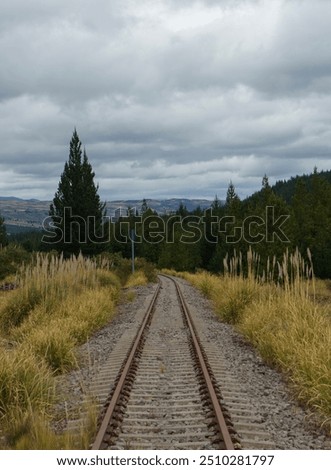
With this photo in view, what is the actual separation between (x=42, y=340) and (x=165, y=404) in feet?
10.6

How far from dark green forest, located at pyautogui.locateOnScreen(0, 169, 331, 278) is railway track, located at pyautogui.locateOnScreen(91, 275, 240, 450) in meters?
16.6

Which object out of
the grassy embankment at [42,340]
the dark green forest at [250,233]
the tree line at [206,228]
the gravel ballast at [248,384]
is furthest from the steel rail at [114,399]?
the dark green forest at [250,233]

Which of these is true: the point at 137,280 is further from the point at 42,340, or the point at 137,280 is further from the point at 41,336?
the point at 42,340

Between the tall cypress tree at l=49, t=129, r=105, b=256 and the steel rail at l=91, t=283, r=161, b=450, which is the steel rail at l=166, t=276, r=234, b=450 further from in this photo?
the tall cypress tree at l=49, t=129, r=105, b=256

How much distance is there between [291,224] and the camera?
53188 mm

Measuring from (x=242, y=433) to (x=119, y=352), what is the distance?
4.86m

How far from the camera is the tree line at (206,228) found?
3878 centimetres

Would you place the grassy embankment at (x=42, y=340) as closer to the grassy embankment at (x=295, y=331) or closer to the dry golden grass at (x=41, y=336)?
the dry golden grass at (x=41, y=336)

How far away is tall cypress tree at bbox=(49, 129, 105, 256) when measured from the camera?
3834 cm

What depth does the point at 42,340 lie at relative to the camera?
8945mm

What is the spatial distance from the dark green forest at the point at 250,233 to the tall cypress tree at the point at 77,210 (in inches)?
41.0

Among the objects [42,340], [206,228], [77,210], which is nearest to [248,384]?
[42,340]

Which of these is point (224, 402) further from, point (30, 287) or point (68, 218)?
point (68, 218)
